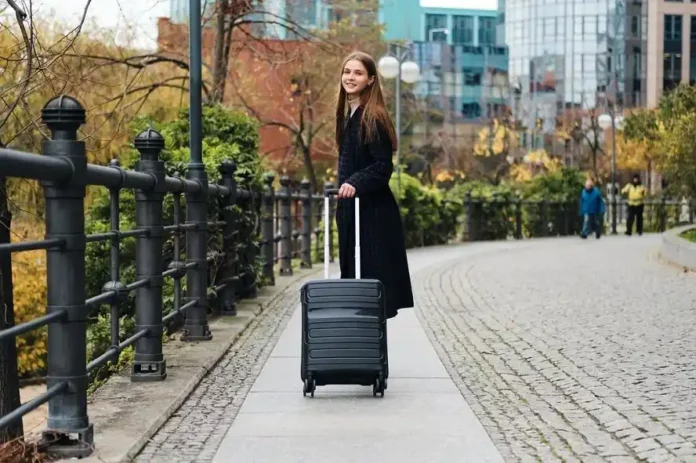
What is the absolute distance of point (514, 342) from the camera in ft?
28.9

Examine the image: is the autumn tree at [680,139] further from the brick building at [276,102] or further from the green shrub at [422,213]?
the brick building at [276,102]

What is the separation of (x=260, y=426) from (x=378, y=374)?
86cm

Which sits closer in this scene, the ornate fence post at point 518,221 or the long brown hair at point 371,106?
the long brown hair at point 371,106

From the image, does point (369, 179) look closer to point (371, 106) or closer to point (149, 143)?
point (371, 106)

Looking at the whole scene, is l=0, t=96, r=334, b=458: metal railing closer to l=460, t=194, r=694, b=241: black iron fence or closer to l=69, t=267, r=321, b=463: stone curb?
l=69, t=267, r=321, b=463: stone curb

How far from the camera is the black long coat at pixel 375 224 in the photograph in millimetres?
6461

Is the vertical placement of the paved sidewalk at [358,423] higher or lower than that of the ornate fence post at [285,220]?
lower

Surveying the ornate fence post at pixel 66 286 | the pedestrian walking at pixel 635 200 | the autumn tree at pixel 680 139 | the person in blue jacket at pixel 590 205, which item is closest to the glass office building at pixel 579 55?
the pedestrian walking at pixel 635 200

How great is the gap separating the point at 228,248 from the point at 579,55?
94.3 m

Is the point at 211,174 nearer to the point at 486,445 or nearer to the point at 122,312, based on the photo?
the point at 122,312

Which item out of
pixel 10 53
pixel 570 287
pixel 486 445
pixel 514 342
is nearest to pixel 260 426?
pixel 486 445

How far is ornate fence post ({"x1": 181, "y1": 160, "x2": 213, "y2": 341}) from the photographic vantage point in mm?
Answer: 8344

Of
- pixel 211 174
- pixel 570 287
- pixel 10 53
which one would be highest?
pixel 10 53

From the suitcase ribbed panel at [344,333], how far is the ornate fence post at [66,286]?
5.49 ft
